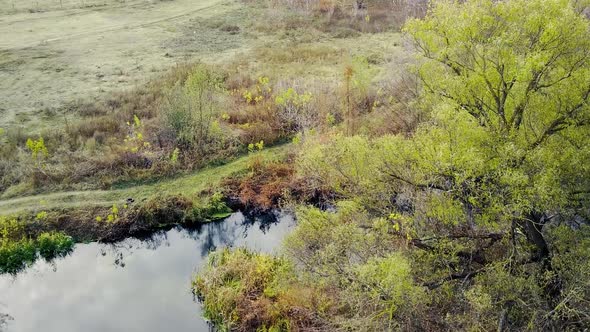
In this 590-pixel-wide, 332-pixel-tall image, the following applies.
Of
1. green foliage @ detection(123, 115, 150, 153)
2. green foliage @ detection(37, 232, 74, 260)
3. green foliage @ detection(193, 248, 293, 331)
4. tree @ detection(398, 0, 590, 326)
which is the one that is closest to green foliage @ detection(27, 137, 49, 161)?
green foliage @ detection(123, 115, 150, 153)

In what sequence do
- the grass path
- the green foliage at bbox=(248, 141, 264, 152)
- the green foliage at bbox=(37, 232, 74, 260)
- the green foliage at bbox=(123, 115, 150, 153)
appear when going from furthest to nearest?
the green foliage at bbox=(248, 141, 264, 152) → the green foliage at bbox=(123, 115, 150, 153) → the grass path → the green foliage at bbox=(37, 232, 74, 260)

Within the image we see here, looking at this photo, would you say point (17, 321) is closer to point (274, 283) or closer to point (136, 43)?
point (274, 283)

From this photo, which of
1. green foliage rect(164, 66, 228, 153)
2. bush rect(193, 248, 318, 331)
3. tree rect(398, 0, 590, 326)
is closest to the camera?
tree rect(398, 0, 590, 326)

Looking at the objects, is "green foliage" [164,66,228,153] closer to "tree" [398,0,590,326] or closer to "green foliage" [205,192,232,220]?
"green foliage" [205,192,232,220]

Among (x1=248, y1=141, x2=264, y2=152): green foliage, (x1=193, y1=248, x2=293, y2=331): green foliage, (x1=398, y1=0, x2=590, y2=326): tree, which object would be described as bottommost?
(x1=193, y1=248, x2=293, y2=331): green foliage

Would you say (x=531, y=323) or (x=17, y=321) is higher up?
(x=531, y=323)

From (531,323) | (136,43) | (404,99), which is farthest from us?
(136,43)

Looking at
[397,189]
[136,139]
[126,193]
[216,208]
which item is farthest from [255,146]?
[397,189]

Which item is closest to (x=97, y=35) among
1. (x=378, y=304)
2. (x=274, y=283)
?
(x=274, y=283)
